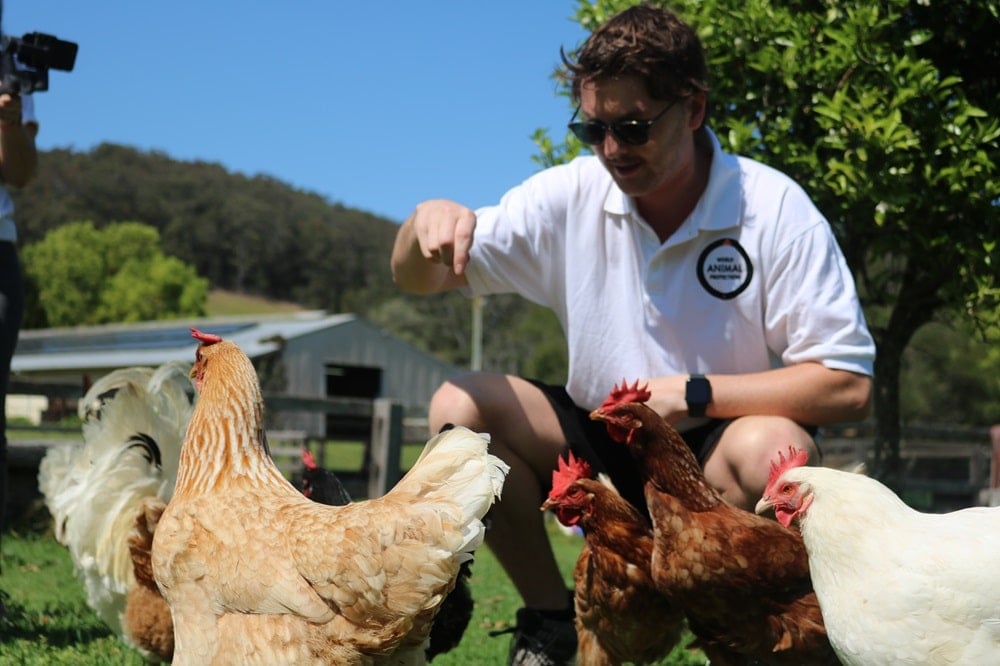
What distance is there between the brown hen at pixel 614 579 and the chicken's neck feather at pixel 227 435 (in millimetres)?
1044

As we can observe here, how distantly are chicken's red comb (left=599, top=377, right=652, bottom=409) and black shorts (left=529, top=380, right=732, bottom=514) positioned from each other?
350mm

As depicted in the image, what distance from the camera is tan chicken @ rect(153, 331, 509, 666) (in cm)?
226

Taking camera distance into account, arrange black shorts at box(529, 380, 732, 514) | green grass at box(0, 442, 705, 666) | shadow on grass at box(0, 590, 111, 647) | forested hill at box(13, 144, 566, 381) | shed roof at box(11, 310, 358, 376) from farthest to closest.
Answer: forested hill at box(13, 144, 566, 381)
shed roof at box(11, 310, 358, 376)
shadow on grass at box(0, 590, 111, 647)
green grass at box(0, 442, 705, 666)
black shorts at box(529, 380, 732, 514)

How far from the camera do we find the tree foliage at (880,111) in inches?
185

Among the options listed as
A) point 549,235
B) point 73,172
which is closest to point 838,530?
point 549,235

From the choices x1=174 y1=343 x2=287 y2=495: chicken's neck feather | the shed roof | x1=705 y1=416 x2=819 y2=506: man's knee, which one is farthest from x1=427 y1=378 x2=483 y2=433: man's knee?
the shed roof

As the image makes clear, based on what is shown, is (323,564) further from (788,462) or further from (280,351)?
(280,351)

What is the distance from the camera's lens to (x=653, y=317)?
3340mm

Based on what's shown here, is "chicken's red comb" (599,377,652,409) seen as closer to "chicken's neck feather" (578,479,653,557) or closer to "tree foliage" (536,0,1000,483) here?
"chicken's neck feather" (578,479,653,557)

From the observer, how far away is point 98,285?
231ft

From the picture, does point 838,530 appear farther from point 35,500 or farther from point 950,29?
point 35,500

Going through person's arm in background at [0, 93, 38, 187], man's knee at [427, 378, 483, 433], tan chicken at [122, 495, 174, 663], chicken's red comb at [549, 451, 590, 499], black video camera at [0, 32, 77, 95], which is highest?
black video camera at [0, 32, 77, 95]

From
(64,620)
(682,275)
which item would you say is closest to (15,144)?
(64,620)

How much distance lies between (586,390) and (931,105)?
2728mm
